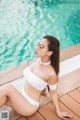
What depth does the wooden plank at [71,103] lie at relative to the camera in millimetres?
3049

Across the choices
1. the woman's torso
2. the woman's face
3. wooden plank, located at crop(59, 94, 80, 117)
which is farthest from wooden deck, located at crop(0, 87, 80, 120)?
the woman's face

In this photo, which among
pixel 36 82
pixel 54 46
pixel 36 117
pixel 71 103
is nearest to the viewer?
pixel 54 46

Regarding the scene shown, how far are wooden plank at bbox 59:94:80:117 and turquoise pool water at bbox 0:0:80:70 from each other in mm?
2827

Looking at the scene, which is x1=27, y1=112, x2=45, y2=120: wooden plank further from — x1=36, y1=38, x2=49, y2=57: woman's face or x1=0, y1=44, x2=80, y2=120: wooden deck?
x1=36, y1=38, x2=49, y2=57: woman's face

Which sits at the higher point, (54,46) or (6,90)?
(54,46)

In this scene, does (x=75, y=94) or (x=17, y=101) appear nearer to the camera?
(x=17, y=101)

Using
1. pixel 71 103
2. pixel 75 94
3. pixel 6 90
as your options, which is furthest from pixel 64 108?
pixel 6 90

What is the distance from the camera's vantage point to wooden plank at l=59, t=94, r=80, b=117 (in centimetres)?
305

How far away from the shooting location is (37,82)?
8.80 feet

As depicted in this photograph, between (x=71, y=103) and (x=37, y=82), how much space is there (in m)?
0.83

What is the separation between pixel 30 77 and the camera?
2.71 m

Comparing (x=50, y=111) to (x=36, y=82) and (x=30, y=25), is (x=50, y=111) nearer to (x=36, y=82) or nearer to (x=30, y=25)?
(x=36, y=82)

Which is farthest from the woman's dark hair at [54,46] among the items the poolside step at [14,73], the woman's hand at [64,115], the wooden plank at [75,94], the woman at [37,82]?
the poolside step at [14,73]

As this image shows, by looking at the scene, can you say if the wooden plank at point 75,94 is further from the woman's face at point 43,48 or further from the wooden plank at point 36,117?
the woman's face at point 43,48
